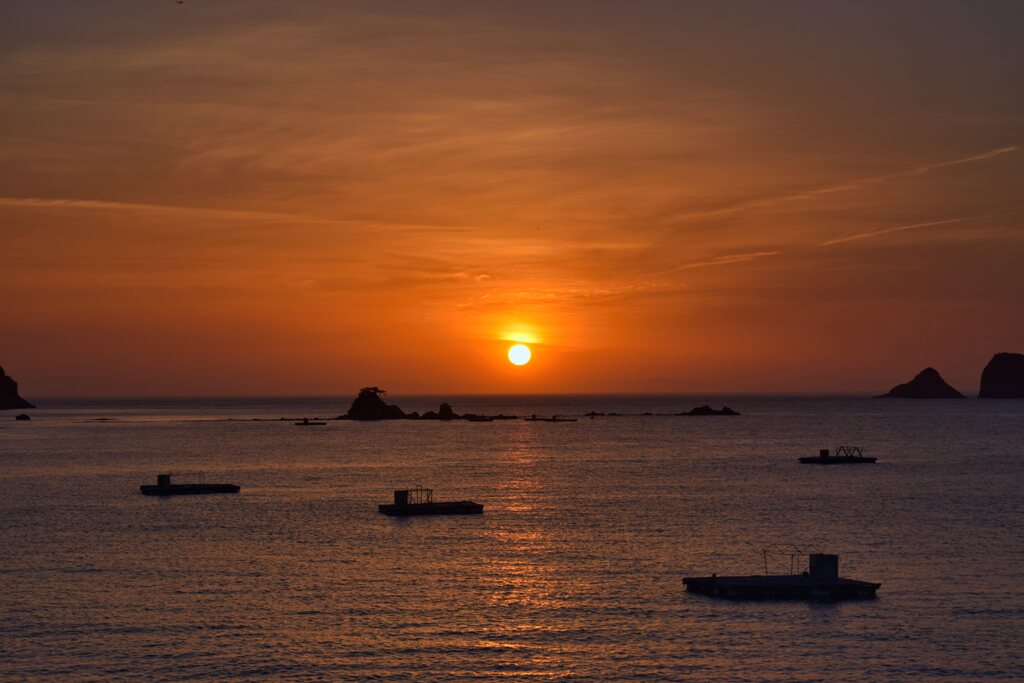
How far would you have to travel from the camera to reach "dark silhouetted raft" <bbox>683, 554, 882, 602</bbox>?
5938 cm

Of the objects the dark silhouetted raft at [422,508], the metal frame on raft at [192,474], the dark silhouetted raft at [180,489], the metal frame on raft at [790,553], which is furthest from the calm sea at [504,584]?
the metal frame on raft at [192,474]

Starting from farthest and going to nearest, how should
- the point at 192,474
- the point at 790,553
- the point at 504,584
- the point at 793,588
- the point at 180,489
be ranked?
the point at 192,474 → the point at 180,489 → the point at 790,553 → the point at 504,584 → the point at 793,588

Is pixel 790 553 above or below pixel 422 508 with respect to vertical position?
below

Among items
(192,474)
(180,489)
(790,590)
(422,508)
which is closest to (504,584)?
(790,590)

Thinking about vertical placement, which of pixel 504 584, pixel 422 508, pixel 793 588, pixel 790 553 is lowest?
pixel 504 584

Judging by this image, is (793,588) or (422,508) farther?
Answer: (422,508)

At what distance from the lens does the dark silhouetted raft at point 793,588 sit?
2338 inches

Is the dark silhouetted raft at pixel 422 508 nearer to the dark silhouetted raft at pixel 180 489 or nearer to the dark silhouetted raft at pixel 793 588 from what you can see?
the dark silhouetted raft at pixel 180 489

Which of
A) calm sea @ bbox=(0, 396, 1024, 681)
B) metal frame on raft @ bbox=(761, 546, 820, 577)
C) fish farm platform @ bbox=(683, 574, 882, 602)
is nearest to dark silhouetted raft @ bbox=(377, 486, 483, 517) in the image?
calm sea @ bbox=(0, 396, 1024, 681)

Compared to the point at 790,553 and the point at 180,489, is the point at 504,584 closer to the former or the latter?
the point at 790,553

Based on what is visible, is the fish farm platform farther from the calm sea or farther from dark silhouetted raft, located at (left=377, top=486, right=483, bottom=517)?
dark silhouetted raft, located at (left=377, top=486, right=483, bottom=517)

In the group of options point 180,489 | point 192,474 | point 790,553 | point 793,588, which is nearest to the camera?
point 793,588

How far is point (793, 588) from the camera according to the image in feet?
196

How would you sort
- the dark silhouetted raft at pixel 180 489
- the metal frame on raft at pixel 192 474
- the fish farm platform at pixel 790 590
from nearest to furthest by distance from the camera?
the fish farm platform at pixel 790 590
the dark silhouetted raft at pixel 180 489
the metal frame on raft at pixel 192 474
